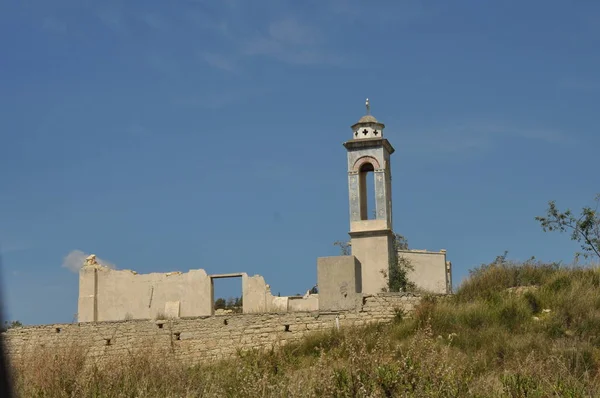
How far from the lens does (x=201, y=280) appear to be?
23703mm

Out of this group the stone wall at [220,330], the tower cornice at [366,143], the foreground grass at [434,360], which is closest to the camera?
the foreground grass at [434,360]

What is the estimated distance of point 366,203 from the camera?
83.8 ft

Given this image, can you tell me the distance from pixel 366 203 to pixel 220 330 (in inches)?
311

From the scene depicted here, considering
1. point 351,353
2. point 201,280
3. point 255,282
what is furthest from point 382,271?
point 351,353

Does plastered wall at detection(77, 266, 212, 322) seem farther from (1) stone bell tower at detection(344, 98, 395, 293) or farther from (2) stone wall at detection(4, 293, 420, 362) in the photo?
(1) stone bell tower at detection(344, 98, 395, 293)

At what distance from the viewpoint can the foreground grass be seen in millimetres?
10688

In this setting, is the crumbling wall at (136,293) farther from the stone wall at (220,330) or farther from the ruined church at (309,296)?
the stone wall at (220,330)

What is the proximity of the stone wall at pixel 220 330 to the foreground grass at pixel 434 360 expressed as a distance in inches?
25.2

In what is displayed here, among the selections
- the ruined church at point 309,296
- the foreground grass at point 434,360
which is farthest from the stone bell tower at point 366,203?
the foreground grass at point 434,360

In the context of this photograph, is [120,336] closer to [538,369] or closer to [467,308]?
[467,308]

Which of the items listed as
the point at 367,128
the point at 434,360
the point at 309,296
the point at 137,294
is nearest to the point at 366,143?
the point at 367,128

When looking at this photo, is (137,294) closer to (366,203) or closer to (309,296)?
(309,296)

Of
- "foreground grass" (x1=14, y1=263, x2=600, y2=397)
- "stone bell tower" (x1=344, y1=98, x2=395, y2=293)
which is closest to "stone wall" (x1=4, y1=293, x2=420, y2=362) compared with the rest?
"foreground grass" (x1=14, y1=263, x2=600, y2=397)

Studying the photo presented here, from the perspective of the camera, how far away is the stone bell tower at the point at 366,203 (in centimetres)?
2438
